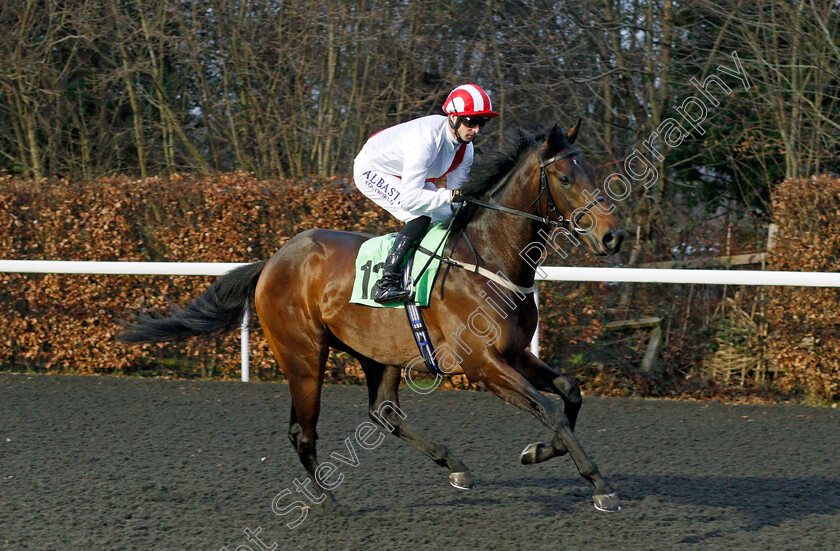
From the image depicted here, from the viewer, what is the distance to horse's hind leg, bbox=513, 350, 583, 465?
3.91m

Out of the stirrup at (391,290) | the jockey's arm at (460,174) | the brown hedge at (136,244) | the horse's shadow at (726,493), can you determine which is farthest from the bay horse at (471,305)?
the brown hedge at (136,244)

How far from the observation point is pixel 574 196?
370 centimetres

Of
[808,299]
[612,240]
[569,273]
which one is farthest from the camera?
[569,273]

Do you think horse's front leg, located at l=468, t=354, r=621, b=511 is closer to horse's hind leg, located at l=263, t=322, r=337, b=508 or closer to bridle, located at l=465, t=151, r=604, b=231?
bridle, located at l=465, t=151, r=604, b=231

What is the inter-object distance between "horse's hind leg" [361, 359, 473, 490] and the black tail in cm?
76

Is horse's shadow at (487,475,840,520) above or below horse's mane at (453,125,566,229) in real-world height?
below

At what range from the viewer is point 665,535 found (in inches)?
141

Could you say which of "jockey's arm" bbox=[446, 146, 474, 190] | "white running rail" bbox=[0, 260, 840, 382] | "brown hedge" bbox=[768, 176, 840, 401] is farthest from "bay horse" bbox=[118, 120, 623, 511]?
"brown hedge" bbox=[768, 176, 840, 401]

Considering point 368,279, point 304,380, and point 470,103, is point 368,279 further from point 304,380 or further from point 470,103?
point 470,103

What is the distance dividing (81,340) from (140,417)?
2.10m

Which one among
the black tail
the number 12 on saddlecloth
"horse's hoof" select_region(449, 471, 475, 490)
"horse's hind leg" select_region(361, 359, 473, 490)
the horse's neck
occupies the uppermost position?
the horse's neck

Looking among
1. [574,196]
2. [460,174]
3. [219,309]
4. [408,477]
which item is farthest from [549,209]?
[219,309]

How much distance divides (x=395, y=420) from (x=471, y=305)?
847 mm

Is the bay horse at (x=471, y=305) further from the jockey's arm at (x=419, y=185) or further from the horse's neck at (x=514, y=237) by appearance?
the jockey's arm at (x=419, y=185)
